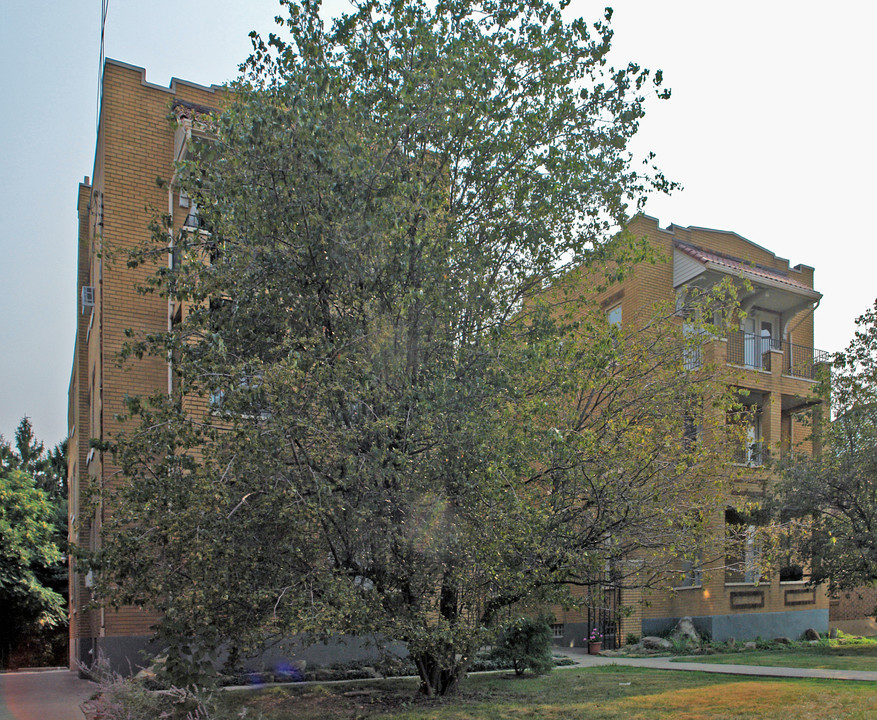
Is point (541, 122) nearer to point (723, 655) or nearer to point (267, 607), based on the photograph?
point (267, 607)

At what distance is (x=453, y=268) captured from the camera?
32.2 feet

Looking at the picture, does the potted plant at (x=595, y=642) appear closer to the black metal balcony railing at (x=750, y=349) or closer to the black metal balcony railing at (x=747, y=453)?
the black metal balcony railing at (x=747, y=453)

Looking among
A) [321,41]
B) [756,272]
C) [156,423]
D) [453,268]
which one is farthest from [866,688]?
[756,272]

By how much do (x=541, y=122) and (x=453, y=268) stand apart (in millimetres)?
2218

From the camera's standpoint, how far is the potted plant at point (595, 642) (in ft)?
62.8

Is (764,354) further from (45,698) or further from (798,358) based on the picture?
(45,698)

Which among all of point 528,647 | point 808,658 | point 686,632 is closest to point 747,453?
point 808,658

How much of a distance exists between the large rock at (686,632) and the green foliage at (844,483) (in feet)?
11.0

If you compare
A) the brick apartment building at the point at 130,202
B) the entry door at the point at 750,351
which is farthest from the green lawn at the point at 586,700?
the entry door at the point at 750,351

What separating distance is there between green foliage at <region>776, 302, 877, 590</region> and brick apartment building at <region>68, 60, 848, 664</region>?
1.43 meters

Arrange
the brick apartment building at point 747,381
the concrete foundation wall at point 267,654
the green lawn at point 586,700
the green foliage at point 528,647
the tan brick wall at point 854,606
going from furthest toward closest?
the tan brick wall at point 854,606
the brick apartment building at point 747,381
the concrete foundation wall at point 267,654
the green foliage at point 528,647
the green lawn at point 586,700

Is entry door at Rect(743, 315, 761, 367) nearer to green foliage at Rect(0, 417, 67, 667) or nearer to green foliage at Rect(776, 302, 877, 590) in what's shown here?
green foliage at Rect(776, 302, 877, 590)

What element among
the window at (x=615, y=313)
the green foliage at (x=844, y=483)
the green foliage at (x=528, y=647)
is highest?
the window at (x=615, y=313)

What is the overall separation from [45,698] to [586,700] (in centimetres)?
978
